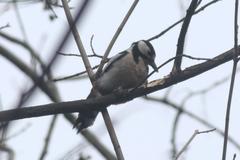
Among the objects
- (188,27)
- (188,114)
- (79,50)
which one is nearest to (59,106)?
(79,50)

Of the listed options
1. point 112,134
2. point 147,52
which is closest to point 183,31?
point 112,134

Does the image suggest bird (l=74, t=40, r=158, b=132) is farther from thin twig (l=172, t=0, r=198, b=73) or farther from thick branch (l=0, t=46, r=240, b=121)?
thin twig (l=172, t=0, r=198, b=73)

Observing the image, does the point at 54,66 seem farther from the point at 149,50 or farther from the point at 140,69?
the point at 149,50

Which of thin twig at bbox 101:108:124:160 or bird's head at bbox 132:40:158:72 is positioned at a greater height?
bird's head at bbox 132:40:158:72

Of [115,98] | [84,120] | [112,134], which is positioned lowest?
[112,134]

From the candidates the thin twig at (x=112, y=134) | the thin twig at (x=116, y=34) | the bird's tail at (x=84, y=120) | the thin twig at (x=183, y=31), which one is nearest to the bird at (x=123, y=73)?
the bird's tail at (x=84, y=120)

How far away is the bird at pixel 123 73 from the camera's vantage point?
3.62 meters

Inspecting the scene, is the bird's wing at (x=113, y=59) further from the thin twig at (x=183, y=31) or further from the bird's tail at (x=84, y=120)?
the thin twig at (x=183, y=31)

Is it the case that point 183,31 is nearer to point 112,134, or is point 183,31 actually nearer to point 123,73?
point 112,134

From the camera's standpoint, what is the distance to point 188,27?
7.89 ft

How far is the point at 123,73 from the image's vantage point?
12.4 feet

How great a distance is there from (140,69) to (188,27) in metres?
1.51

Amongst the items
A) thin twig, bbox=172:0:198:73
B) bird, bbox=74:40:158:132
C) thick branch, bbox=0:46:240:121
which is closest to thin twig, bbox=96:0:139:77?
thick branch, bbox=0:46:240:121

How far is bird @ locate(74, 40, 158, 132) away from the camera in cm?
362
